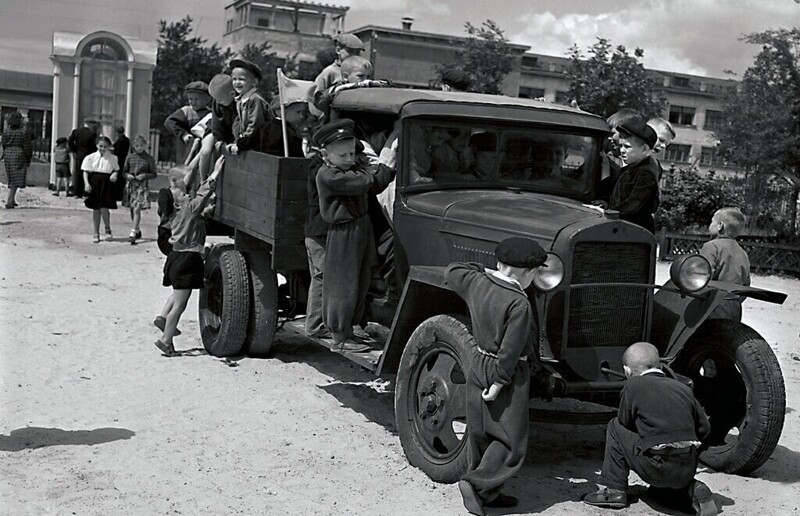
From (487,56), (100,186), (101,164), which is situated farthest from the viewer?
(487,56)

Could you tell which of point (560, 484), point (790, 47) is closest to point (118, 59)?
point (790, 47)

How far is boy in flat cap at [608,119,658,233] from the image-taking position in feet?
22.1

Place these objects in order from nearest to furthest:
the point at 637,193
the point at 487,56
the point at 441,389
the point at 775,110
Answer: the point at 441,389 → the point at 637,193 → the point at 775,110 → the point at 487,56

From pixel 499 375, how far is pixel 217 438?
6.94ft

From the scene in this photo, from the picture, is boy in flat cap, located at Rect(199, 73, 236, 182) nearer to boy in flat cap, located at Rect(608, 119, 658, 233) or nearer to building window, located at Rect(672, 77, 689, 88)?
boy in flat cap, located at Rect(608, 119, 658, 233)

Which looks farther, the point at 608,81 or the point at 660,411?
the point at 608,81

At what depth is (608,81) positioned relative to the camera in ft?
76.8

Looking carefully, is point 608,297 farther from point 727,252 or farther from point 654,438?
point 727,252

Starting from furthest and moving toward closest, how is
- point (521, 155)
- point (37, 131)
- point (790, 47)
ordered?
point (37, 131) < point (790, 47) < point (521, 155)

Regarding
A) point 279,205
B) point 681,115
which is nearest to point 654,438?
point 279,205

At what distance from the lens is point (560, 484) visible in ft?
19.3

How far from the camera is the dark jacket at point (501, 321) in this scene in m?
5.10

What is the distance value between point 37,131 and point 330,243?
1075 inches

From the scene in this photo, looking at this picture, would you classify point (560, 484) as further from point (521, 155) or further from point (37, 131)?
point (37, 131)
